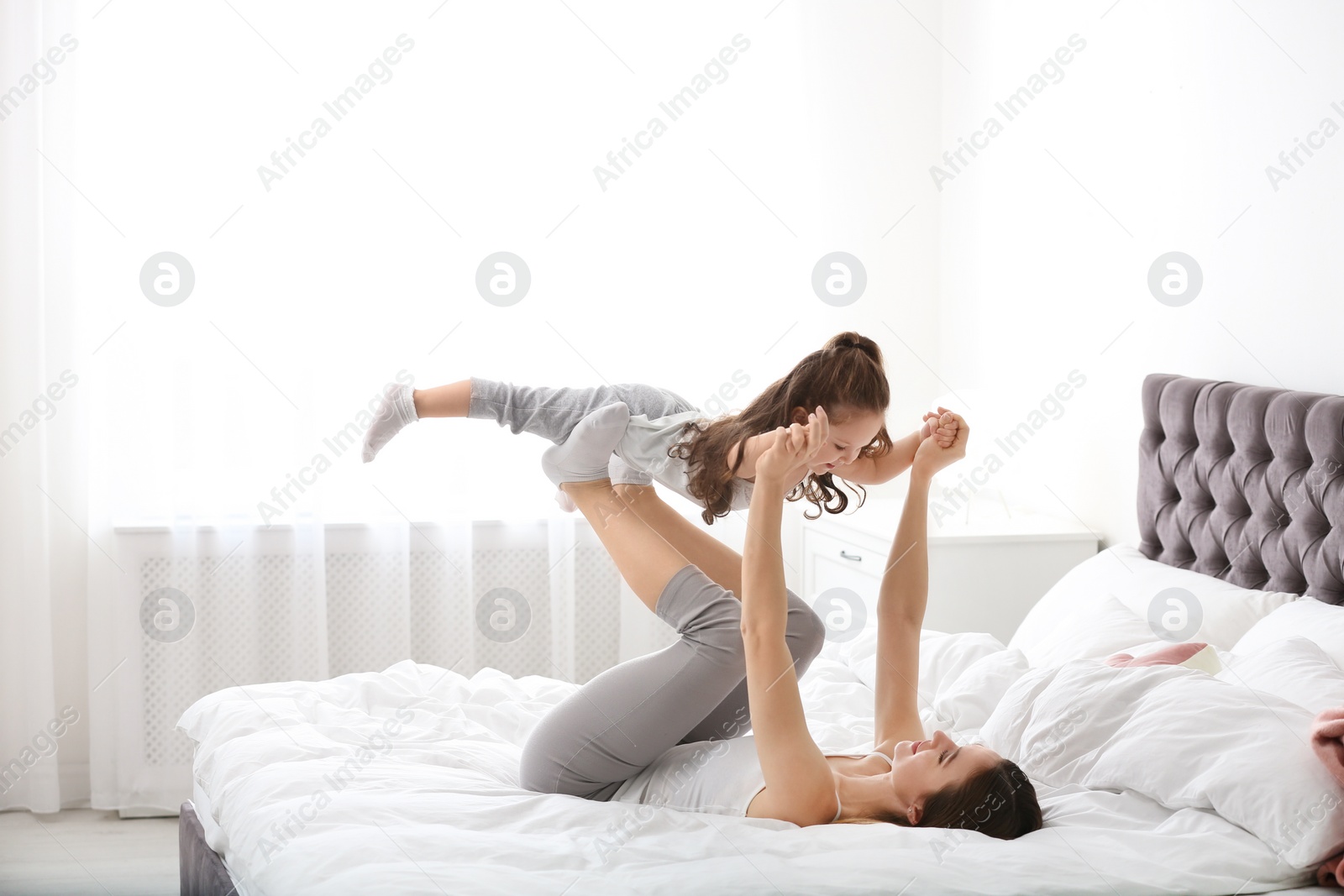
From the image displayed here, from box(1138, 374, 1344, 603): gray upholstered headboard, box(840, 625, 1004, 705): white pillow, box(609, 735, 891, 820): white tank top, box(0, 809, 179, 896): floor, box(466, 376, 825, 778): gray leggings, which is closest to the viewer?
box(609, 735, 891, 820): white tank top

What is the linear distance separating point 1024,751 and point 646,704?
1.92 ft

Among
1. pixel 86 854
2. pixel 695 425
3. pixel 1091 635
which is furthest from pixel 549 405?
pixel 86 854

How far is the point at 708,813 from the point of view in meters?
1.50

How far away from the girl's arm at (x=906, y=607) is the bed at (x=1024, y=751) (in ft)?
0.50

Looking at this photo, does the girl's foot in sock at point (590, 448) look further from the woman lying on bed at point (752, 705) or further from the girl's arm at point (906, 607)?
the girl's arm at point (906, 607)

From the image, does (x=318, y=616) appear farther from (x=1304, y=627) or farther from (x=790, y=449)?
(x=1304, y=627)

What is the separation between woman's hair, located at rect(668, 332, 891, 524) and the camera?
1.58m

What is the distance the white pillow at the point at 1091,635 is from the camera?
202cm

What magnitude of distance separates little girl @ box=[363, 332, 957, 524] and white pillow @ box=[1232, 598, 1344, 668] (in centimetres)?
68

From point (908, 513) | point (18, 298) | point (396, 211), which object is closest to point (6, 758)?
point (18, 298)

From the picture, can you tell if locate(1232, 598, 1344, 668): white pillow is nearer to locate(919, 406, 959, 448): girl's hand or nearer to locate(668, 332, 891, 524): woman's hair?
locate(919, 406, 959, 448): girl's hand

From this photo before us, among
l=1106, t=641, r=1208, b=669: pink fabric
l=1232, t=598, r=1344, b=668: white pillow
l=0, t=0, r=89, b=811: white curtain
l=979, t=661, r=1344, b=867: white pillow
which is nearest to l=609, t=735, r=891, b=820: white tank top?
l=979, t=661, r=1344, b=867: white pillow

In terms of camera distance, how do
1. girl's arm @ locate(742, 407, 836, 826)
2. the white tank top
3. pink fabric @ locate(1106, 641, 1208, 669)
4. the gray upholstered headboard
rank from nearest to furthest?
girl's arm @ locate(742, 407, 836, 826) < the white tank top < pink fabric @ locate(1106, 641, 1208, 669) < the gray upholstered headboard

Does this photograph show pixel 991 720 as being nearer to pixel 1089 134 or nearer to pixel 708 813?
pixel 708 813
